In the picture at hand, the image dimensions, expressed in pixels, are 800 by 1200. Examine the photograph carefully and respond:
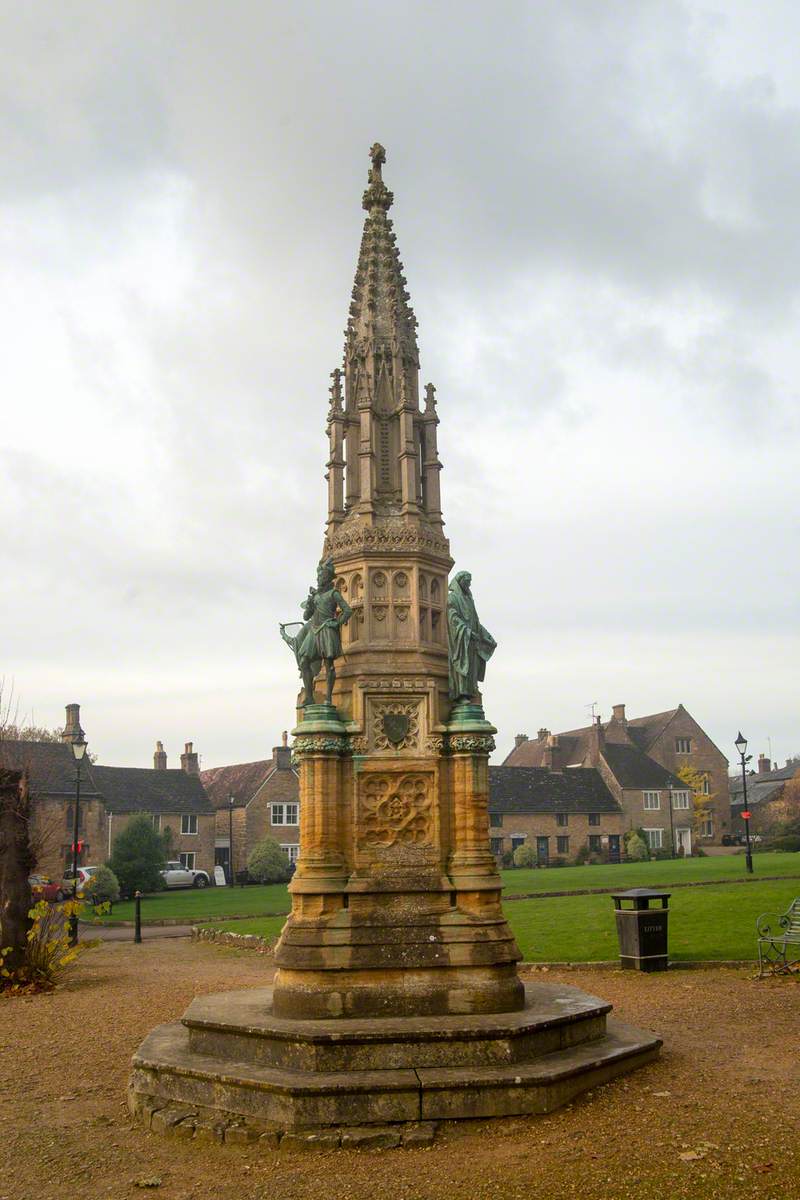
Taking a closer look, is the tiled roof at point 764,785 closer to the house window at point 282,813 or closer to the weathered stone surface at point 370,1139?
the house window at point 282,813

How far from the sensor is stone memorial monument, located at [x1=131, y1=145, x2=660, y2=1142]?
9234 mm

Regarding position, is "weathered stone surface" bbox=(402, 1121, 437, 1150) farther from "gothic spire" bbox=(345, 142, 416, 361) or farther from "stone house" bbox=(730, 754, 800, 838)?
"stone house" bbox=(730, 754, 800, 838)

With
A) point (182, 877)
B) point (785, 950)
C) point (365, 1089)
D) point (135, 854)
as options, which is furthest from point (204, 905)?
point (365, 1089)

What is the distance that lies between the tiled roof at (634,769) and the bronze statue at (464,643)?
183 feet

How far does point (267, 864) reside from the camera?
5400 cm

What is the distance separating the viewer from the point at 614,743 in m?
71.8

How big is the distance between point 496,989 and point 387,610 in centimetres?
469

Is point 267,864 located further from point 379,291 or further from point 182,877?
point 379,291

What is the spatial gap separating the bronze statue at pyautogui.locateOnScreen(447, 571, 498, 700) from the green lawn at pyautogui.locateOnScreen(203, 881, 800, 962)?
8810 mm

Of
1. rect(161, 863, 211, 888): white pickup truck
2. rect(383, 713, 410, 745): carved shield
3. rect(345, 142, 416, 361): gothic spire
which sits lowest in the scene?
rect(161, 863, 211, 888): white pickup truck

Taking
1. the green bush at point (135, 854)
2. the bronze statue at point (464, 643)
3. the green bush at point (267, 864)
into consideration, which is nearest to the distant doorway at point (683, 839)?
the green bush at point (267, 864)

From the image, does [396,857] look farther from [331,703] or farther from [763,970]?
[763,970]

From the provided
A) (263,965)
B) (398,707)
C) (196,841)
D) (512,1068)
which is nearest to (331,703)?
(398,707)

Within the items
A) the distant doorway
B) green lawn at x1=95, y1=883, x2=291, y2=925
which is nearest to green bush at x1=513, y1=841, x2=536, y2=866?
the distant doorway
